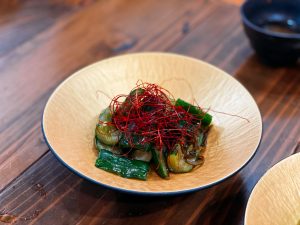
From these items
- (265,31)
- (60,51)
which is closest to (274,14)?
(265,31)

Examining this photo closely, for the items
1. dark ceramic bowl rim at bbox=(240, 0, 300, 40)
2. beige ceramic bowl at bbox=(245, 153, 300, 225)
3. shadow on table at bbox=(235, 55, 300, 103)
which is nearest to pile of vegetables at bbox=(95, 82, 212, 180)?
beige ceramic bowl at bbox=(245, 153, 300, 225)

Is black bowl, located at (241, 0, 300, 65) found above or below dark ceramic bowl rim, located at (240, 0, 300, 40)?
below

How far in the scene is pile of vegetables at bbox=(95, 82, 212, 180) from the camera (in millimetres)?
979

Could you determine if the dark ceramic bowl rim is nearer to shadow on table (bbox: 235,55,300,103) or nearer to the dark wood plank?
shadow on table (bbox: 235,55,300,103)

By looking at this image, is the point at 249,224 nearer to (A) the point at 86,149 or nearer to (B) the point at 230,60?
(A) the point at 86,149

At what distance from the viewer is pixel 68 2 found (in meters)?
1.92

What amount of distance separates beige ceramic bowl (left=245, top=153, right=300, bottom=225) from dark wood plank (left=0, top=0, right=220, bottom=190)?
0.67m

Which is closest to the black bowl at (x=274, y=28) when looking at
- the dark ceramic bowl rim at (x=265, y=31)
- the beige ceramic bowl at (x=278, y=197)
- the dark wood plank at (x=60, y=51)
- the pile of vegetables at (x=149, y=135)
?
the dark ceramic bowl rim at (x=265, y=31)

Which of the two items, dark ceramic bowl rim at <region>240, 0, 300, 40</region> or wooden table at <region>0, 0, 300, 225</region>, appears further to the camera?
dark ceramic bowl rim at <region>240, 0, 300, 40</region>

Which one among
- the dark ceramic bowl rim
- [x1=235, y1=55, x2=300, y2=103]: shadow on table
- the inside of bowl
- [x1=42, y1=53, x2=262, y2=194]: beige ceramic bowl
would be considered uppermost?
[x1=42, y1=53, x2=262, y2=194]: beige ceramic bowl

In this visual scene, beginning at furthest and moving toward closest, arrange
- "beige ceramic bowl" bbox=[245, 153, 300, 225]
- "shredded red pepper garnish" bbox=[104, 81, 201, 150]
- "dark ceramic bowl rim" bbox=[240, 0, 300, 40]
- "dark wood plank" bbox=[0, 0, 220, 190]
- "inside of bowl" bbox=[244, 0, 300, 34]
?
1. "inside of bowl" bbox=[244, 0, 300, 34]
2. "dark ceramic bowl rim" bbox=[240, 0, 300, 40]
3. "dark wood plank" bbox=[0, 0, 220, 190]
4. "shredded red pepper garnish" bbox=[104, 81, 201, 150]
5. "beige ceramic bowl" bbox=[245, 153, 300, 225]

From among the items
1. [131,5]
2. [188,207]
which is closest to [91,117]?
[188,207]

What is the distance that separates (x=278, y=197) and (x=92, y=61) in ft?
3.24

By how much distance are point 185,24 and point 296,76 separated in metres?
0.60
